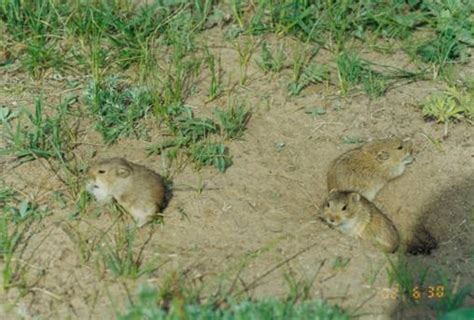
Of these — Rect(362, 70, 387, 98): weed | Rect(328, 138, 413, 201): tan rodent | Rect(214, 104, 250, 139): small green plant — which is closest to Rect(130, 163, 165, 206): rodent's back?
Rect(214, 104, 250, 139): small green plant

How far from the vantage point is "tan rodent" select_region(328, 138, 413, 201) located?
654 centimetres

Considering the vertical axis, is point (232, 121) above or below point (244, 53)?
below

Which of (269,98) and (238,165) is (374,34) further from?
(238,165)

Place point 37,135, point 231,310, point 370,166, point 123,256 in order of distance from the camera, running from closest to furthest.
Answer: point 231,310 < point 123,256 < point 37,135 < point 370,166

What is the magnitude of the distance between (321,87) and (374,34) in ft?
2.48

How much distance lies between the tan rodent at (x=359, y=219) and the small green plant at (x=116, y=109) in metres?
1.41

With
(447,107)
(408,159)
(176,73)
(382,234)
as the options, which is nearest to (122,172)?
(176,73)

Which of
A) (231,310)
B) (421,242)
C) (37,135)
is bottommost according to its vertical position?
(421,242)

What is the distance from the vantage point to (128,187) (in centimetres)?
602

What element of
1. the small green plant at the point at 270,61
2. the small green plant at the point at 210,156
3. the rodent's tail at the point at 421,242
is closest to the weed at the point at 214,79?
the small green plant at the point at 270,61

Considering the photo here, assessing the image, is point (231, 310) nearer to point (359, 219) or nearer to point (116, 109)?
point (359, 219)

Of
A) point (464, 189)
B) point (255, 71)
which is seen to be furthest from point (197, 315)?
point (255, 71)

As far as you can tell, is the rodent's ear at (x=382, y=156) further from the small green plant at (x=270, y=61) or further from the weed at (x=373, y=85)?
the small green plant at (x=270, y=61)
